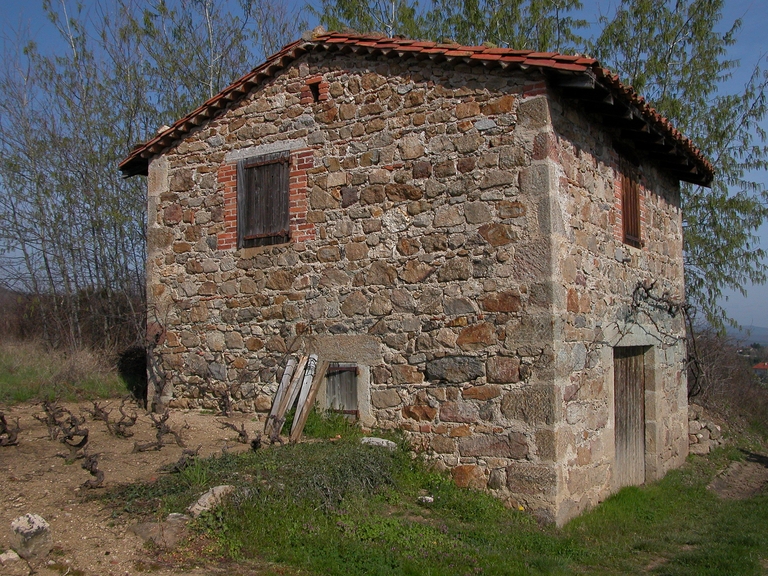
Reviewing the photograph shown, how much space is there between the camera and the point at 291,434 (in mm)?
7773

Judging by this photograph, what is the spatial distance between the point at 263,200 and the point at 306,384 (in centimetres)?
243

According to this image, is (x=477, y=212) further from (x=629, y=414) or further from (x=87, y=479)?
(x=87, y=479)

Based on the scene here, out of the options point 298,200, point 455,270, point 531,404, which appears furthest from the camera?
point 298,200

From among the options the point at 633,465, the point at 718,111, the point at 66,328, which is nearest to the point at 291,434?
the point at 633,465

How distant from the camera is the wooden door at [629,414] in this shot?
28.0 ft

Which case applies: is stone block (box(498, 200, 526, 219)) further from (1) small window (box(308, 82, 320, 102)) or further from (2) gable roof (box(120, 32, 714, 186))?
(1) small window (box(308, 82, 320, 102))

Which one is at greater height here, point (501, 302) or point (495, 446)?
point (501, 302)

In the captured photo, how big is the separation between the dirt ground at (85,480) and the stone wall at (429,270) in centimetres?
92

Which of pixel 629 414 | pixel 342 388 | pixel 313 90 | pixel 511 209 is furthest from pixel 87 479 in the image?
pixel 629 414

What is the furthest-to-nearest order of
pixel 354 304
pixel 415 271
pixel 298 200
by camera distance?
pixel 298 200, pixel 354 304, pixel 415 271

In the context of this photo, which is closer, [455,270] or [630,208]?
[455,270]

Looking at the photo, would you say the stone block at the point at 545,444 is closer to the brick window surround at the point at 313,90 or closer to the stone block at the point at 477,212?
the stone block at the point at 477,212

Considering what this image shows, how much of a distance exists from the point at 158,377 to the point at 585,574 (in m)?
6.14

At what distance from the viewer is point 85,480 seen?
6.11 meters
